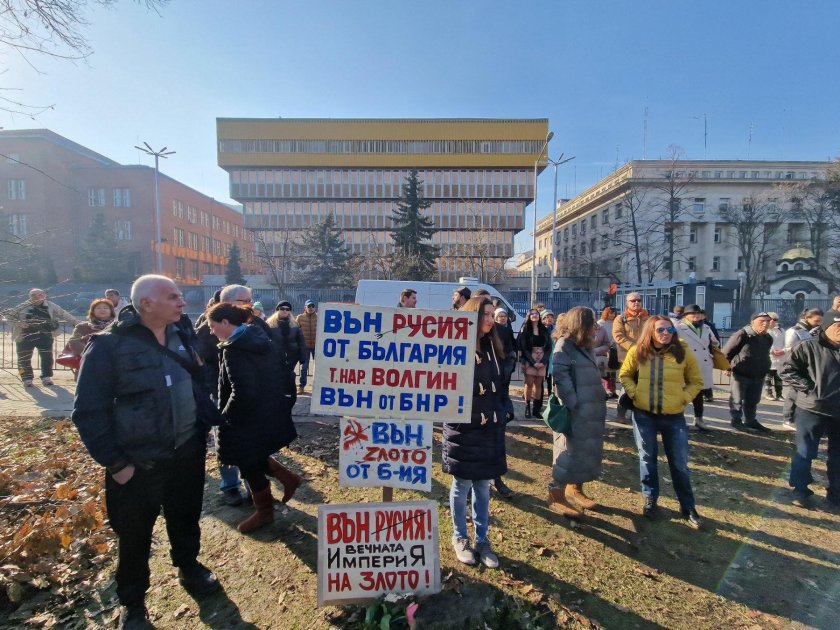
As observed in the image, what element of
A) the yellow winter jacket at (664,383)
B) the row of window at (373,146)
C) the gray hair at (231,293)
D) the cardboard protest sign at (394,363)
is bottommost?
the yellow winter jacket at (664,383)

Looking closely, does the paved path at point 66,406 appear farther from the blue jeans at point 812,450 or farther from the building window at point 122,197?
the building window at point 122,197

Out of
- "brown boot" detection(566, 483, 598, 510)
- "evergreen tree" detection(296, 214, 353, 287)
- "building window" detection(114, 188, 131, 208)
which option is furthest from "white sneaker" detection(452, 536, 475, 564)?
"building window" detection(114, 188, 131, 208)

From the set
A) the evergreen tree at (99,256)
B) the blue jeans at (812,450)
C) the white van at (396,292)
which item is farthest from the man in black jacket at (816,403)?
the evergreen tree at (99,256)

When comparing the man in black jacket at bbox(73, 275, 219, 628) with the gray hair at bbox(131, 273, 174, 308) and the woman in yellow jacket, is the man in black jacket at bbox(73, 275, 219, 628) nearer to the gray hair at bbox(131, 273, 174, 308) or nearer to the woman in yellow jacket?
the gray hair at bbox(131, 273, 174, 308)

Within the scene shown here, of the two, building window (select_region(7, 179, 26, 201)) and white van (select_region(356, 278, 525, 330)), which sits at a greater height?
building window (select_region(7, 179, 26, 201))

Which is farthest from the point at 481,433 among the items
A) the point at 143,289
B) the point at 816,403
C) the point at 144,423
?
the point at 816,403

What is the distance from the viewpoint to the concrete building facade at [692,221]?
42.0 m

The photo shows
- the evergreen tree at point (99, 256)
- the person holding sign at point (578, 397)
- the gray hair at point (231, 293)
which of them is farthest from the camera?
the evergreen tree at point (99, 256)

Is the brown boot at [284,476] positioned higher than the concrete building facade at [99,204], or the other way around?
the concrete building facade at [99,204]

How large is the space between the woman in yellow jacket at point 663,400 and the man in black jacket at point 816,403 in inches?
51.2

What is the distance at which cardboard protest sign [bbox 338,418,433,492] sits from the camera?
269 cm

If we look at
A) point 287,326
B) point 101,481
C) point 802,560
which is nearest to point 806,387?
point 802,560

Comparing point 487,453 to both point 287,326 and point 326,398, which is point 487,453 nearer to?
point 326,398

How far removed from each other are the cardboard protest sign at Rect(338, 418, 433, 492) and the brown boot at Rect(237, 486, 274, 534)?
4.62ft
